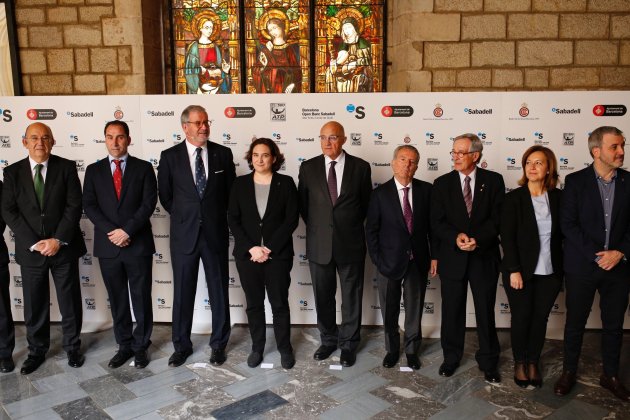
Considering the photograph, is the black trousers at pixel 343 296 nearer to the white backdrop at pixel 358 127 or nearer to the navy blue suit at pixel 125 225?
the white backdrop at pixel 358 127

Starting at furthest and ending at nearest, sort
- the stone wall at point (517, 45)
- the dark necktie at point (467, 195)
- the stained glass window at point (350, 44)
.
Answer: the stained glass window at point (350, 44) < the stone wall at point (517, 45) < the dark necktie at point (467, 195)

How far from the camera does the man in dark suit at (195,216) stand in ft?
12.1

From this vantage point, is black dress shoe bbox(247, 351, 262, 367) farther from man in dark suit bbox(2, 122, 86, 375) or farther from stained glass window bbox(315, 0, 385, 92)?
stained glass window bbox(315, 0, 385, 92)

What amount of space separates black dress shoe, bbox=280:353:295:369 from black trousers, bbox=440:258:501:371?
110cm

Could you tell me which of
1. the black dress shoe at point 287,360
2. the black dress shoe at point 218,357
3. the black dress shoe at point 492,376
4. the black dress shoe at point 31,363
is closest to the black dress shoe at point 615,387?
the black dress shoe at point 492,376

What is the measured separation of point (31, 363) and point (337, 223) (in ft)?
7.97

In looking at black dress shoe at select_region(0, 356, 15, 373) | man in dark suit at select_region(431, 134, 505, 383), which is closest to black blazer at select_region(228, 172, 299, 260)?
man in dark suit at select_region(431, 134, 505, 383)

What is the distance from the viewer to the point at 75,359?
12.4 ft

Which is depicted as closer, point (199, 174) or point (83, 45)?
point (199, 174)

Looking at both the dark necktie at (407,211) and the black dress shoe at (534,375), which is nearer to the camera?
the black dress shoe at (534,375)

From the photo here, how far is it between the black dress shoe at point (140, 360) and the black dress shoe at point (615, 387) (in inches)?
124

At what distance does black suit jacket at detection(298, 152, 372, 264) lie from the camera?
146 inches

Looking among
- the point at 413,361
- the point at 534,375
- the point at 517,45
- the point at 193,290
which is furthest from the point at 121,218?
the point at 517,45

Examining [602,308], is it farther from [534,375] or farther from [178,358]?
[178,358]
